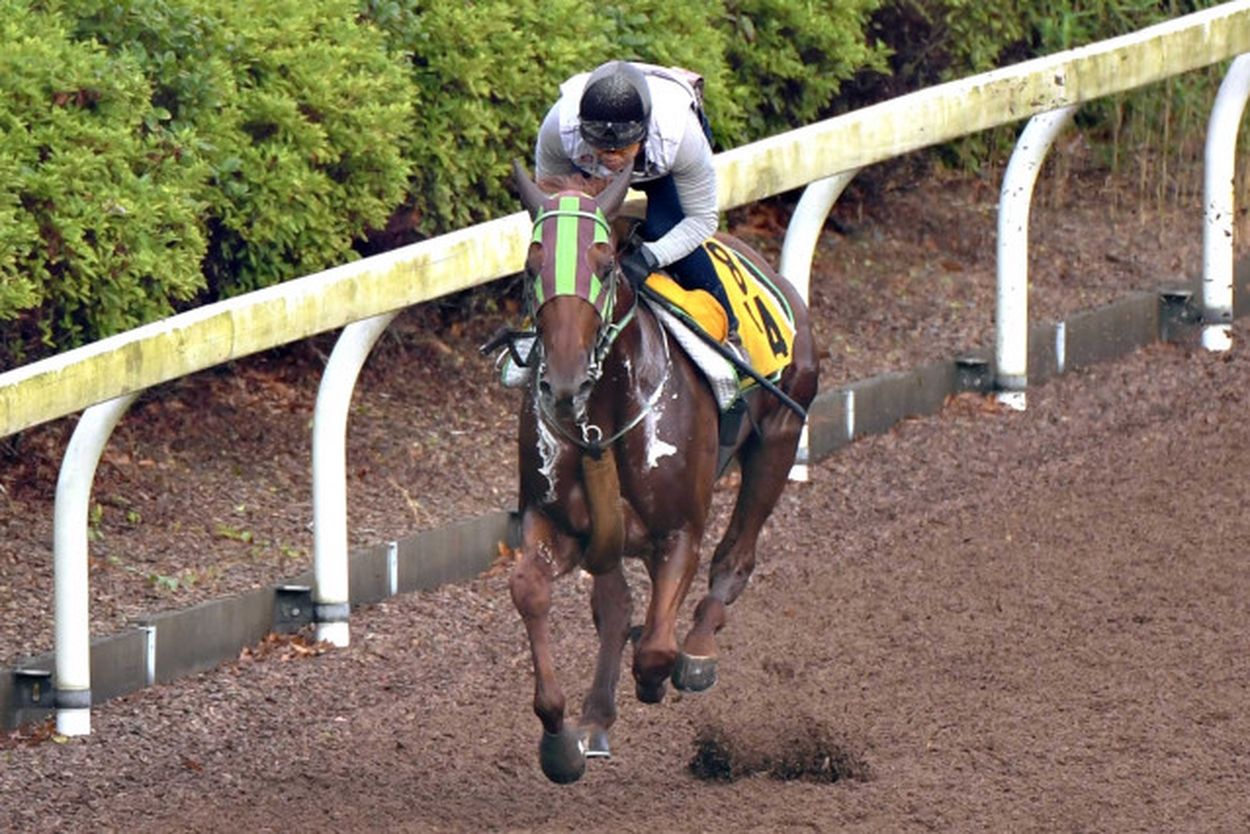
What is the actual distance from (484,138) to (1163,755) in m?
3.65

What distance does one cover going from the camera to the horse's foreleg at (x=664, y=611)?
668 centimetres

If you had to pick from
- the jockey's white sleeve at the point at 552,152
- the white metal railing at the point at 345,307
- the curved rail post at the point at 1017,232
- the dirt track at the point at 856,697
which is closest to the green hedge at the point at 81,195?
the white metal railing at the point at 345,307

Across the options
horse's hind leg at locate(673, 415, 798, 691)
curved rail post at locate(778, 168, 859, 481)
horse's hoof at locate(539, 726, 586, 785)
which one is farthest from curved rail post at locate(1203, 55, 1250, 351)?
horse's hoof at locate(539, 726, 586, 785)

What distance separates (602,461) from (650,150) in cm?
79

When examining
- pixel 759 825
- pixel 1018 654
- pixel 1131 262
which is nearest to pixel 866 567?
pixel 1018 654

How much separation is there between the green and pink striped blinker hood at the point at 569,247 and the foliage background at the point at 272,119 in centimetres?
217

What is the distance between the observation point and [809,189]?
9406mm

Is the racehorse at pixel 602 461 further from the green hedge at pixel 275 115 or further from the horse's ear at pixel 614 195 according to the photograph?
the green hedge at pixel 275 115

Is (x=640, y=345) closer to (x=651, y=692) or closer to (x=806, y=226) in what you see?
(x=651, y=692)

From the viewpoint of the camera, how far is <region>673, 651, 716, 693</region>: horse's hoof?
6.93 metres

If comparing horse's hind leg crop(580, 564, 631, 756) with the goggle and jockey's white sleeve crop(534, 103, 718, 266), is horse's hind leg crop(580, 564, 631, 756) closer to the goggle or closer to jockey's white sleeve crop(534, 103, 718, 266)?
jockey's white sleeve crop(534, 103, 718, 266)

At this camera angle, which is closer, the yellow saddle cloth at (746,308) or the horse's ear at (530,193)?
the horse's ear at (530,193)

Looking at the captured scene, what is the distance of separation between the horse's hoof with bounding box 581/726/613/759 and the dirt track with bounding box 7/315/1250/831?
10 cm

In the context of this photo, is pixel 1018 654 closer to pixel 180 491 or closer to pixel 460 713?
pixel 460 713
